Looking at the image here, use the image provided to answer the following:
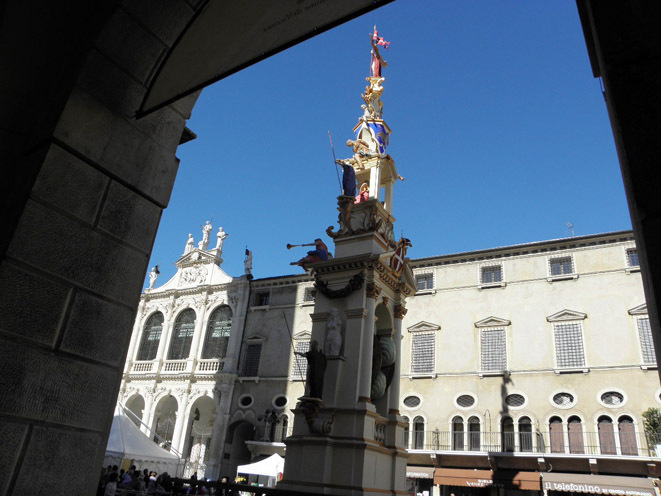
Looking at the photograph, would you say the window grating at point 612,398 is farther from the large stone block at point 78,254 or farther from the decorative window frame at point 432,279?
the large stone block at point 78,254

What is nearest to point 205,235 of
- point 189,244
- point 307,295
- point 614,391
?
point 189,244

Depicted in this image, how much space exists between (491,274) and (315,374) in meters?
21.8

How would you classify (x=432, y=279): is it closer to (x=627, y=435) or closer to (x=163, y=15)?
(x=627, y=435)

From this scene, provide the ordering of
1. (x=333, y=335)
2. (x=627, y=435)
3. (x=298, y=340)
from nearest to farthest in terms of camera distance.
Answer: (x=333, y=335)
(x=627, y=435)
(x=298, y=340)

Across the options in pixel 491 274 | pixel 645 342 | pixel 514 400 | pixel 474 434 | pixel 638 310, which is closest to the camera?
pixel 645 342

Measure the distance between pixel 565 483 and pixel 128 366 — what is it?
33475 mm

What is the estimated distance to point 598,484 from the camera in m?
25.3

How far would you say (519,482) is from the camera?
26.9 meters

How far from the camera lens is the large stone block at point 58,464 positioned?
331 cm

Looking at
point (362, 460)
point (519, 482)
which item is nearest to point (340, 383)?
point (362, 460)

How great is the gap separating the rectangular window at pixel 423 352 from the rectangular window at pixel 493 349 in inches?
124

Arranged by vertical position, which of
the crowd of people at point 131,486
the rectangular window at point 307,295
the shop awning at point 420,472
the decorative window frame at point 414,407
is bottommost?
the crowd of people at point 131,486

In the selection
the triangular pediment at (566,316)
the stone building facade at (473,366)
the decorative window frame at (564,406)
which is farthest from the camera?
the triangular pediment at (566,316)

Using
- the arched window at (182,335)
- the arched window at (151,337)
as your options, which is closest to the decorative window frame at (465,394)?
the arched window at (182,335)
